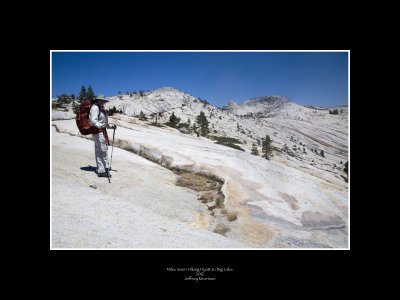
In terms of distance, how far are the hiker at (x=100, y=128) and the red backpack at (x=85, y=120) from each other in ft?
0.59

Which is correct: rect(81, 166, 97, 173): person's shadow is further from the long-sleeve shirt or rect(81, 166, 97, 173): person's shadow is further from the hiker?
the long-sleeve shirt

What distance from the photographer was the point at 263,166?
15664mm

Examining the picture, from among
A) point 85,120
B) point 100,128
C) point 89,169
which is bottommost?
point 89,169

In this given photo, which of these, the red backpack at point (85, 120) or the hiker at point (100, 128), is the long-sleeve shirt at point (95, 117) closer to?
the hiker at point (100, 128)

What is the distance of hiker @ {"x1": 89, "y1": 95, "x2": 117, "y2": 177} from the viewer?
11.4 meters

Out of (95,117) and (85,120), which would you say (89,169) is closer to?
(85,120)

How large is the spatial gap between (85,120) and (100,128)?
672 millimetres

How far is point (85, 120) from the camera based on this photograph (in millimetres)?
11680

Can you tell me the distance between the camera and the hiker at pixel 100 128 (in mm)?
11438

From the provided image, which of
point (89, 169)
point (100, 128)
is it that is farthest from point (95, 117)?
point (89, 169)

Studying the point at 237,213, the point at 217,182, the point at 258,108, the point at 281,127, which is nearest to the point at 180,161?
the point at 217,182

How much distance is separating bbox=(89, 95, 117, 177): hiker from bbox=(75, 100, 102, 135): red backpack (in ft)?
0.59

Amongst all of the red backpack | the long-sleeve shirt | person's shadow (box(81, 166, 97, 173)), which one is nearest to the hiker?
the long-sleeve shirt
